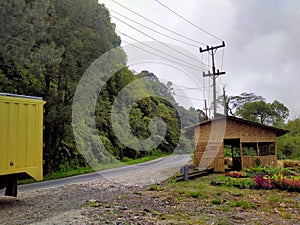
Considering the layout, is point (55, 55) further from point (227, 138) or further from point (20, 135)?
point (227, 138)

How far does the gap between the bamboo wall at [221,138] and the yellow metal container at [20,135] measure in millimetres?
11439

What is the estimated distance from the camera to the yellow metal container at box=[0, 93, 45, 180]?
687 centimetres

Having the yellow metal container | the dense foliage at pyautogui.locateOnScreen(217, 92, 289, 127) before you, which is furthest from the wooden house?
the dense foliage at pyautogui.locateOnScreen(217, 92, 289, 127)

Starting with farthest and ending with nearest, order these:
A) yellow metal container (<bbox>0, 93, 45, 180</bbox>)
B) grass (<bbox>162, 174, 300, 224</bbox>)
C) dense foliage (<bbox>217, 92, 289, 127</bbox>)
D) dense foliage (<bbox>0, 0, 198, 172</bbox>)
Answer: dense foliage (<bbox>217, 92, 289, 127</bbox>) → dense foliage (<bbox>0, 0, 198, 172</bbox>) → grass (<bbox>162, 174, 300, 224</bbox>) → yellow metal container (<bbox>0, 93, 45, 180</bbox>)

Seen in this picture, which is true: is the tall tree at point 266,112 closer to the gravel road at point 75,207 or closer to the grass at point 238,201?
the grass at point 238,201

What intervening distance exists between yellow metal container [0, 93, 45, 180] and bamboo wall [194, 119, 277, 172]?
11.4m

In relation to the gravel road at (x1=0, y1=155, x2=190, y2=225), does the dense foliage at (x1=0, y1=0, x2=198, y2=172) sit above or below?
above

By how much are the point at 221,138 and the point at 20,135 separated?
40.3 feet

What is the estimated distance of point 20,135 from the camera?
7.17 m

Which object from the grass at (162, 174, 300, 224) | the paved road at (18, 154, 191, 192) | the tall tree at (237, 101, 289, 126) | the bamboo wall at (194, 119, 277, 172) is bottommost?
the paved road at (18, 154, 191, 192)

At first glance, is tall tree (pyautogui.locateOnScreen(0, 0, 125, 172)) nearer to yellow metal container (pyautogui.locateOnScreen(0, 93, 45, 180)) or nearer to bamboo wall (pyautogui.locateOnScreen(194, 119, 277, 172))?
yellow metal container (pyautogui.locateOnScreen(0, 93, 45, 180))

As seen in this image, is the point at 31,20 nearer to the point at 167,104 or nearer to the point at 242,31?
the point at 242,31

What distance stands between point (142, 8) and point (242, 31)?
23.8 ft

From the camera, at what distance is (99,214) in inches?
250
